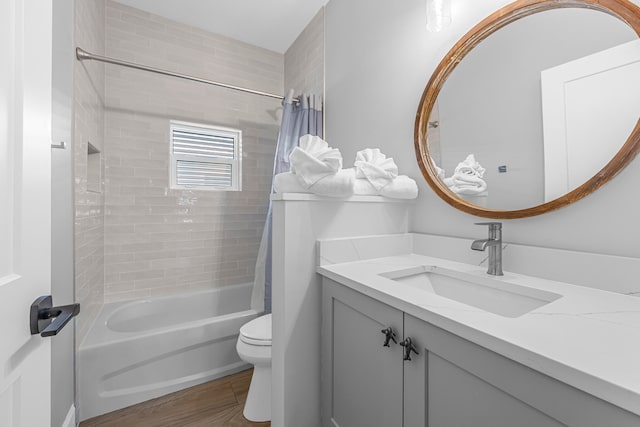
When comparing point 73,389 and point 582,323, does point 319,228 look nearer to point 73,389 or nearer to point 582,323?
point 582,323

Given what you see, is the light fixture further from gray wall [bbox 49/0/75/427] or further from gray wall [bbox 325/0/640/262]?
gray wall [bbox 49/0/75/427]

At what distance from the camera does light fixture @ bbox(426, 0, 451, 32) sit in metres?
1.22

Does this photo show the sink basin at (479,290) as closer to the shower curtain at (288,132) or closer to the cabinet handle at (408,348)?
the cabinet handle at (408,348)

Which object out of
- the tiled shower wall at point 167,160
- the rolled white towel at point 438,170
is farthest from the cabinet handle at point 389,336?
the tiled shower wall at point 167,160

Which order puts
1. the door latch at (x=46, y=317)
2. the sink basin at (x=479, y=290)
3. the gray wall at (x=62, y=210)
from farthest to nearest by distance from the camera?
the gray wall at (x=62, y=210) < the sink basin at (x=479, y=290) < the door latch at (x=46, y=317)

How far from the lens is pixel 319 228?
1.11m

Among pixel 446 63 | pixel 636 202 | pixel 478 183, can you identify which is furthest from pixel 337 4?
pixel 636 202

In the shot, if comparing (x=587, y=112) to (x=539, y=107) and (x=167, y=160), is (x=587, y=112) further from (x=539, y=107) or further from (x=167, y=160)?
(x=167, y=160)

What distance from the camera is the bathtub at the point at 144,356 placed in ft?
4.91

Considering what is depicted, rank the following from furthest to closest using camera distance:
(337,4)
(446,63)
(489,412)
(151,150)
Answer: (151,150)
(337,4)
(446,63)
(489,412)

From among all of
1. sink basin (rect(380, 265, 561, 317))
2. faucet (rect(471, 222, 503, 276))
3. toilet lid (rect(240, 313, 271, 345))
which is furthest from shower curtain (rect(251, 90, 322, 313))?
faucet (rect(471, 222, 503, 276))

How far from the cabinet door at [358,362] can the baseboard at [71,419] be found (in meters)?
1.26

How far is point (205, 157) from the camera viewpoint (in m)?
2.54

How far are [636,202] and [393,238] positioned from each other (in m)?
0.78
